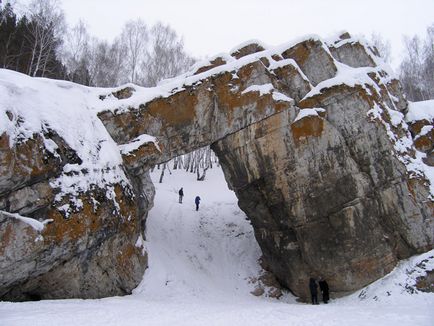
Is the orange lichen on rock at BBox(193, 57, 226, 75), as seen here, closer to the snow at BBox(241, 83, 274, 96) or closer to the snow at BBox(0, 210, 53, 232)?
the snow at BBox(241, 83, 274, 96)

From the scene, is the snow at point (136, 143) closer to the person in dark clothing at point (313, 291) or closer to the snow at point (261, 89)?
the snow at point (261, 89)

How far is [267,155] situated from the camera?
1712 cm

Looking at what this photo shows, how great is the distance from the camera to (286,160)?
1694cm

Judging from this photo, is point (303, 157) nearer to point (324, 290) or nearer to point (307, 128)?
point (307, 128)

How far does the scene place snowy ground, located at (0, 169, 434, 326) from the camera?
1045 centimetres

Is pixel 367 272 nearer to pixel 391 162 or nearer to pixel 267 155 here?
pixel 391 162

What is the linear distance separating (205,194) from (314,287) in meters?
16.8

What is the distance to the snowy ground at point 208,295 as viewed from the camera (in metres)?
10.5

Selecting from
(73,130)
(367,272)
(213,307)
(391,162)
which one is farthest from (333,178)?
(73,130)

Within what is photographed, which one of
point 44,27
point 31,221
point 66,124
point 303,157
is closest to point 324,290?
point 303,157

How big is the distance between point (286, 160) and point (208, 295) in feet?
24.2

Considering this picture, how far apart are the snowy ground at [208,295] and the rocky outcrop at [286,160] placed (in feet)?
3.76

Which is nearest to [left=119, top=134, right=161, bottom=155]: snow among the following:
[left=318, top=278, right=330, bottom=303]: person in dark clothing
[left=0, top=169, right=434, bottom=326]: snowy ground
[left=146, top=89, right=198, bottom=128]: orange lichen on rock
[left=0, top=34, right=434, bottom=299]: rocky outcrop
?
[left=0, top=34, right=434, bottom=299]: rocky outcrop

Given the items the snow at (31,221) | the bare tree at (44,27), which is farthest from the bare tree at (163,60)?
the snow at (31,221)
